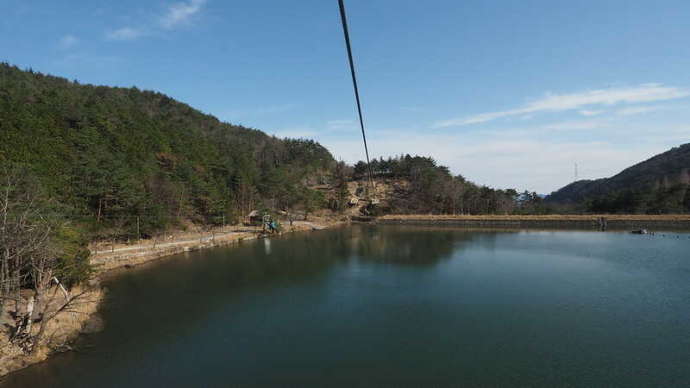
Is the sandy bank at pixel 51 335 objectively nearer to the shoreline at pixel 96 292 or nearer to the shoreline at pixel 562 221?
the shoreline at pixel 96 292

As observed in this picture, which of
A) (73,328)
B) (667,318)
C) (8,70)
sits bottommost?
(667,318)

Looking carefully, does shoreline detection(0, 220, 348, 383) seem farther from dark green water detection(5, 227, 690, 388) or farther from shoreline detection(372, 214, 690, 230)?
shoreline detection(372, 214, 690, 230)

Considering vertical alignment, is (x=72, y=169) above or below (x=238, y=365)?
above

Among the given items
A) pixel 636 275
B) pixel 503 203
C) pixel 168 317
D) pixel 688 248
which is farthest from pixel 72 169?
pixel 503 203

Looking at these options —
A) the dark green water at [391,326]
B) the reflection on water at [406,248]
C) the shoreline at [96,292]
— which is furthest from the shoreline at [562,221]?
the dark green water at [391,326]

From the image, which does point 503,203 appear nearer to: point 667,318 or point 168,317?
point 667,318

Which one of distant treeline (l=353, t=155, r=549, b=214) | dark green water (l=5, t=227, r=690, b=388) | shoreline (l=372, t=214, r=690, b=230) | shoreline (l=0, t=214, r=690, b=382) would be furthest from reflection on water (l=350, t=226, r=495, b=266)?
distant treeline (l=353, t=155, r=549, b=214)

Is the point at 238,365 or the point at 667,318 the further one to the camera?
the point at 667,318
